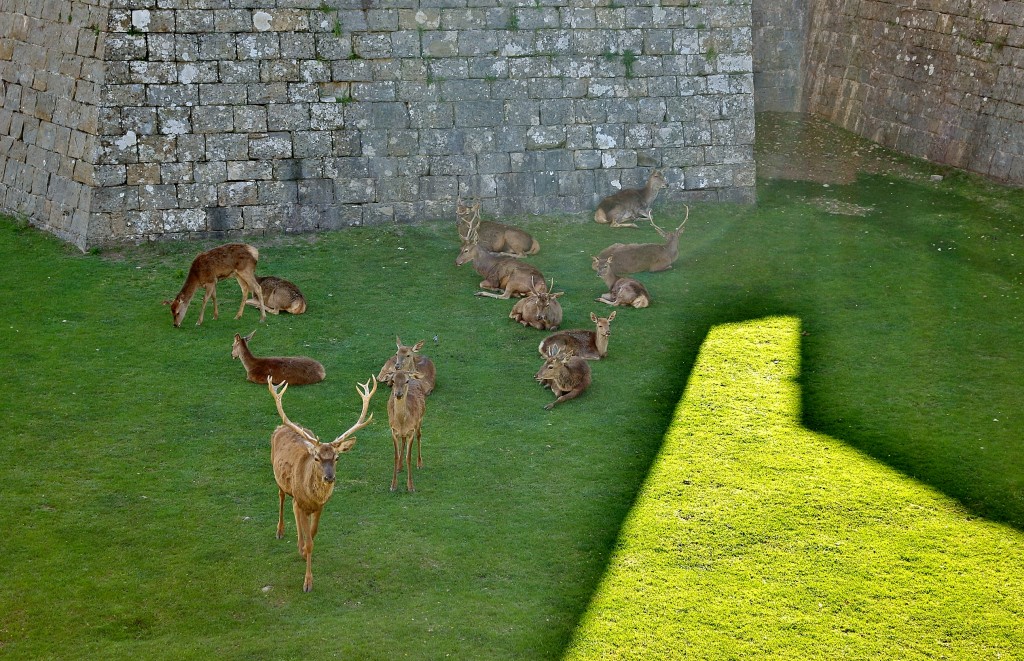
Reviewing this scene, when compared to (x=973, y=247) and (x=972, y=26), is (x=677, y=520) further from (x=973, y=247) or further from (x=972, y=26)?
(x=972, y=26)

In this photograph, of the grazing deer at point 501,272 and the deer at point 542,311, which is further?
the grazing deer at point 501,272

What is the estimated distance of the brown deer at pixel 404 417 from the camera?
260 inches

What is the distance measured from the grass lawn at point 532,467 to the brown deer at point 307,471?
0.29 metres

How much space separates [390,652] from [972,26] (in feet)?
40.0

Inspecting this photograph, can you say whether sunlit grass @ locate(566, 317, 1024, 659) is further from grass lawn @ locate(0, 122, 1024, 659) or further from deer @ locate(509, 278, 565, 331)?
deer @ locate(509, 278, 565, 331)

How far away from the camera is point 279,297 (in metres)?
9.71

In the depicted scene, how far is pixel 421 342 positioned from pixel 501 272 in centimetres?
290

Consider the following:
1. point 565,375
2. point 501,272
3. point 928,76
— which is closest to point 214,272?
point 501,272

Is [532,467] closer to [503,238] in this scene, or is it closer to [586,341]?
[586,341]

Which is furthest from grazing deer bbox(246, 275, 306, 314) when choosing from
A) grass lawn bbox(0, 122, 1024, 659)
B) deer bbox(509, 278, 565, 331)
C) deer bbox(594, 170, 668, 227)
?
deer bbox(594, 170, 668, 227)

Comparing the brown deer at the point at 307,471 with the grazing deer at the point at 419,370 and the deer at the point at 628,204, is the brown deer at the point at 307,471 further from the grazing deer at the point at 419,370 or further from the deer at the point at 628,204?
the deer at the point at 628,204

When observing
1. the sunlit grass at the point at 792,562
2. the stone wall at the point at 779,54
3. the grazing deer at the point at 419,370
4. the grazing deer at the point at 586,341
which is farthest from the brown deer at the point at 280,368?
the stone wall at the point at 779,54

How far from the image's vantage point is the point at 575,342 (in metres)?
8.80

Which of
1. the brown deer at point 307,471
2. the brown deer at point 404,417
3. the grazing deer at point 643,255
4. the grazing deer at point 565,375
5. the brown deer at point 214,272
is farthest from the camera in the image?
the grazing deer at point 643,255
